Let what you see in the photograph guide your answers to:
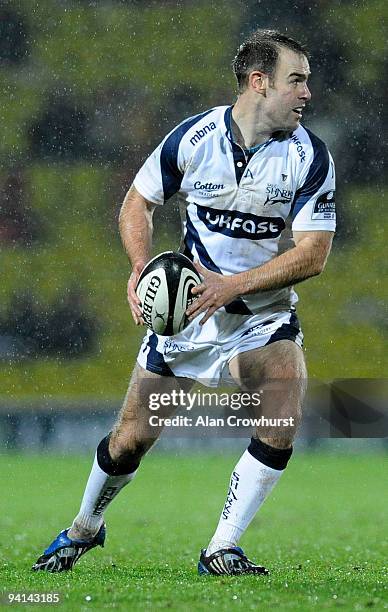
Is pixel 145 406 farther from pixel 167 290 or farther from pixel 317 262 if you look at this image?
pixel 317 262

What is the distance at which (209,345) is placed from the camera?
3992 millimetres

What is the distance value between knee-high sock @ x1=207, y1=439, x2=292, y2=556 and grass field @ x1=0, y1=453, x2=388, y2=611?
0.54 feet

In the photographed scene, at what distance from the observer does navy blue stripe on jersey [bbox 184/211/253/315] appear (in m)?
3.96

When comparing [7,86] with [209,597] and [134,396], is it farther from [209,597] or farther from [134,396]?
[209,597]

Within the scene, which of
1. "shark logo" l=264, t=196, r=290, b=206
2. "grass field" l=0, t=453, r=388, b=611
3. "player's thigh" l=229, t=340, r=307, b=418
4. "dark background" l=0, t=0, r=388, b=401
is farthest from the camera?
"dark background" l=0, t=0, r=388, b=401

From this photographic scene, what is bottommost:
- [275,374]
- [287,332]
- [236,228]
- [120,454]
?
[120,454]

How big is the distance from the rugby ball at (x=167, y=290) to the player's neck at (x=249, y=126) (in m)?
0.54

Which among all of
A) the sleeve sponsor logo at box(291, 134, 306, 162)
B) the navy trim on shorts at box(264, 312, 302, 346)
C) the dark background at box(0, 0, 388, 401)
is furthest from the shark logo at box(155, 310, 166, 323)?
the dark background at box(0, 0, 388, 401)

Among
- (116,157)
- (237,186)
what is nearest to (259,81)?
(237,186)

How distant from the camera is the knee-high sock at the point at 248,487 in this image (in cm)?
369

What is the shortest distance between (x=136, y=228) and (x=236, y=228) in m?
0.36

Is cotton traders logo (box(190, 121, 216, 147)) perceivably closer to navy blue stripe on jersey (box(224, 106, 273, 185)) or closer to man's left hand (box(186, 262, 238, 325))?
navy blue stripe on jersey (box(224, 106, 273, 185))

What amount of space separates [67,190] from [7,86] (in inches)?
54.9

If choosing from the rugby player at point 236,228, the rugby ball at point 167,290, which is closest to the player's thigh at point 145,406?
the rugby player at point 236,228
